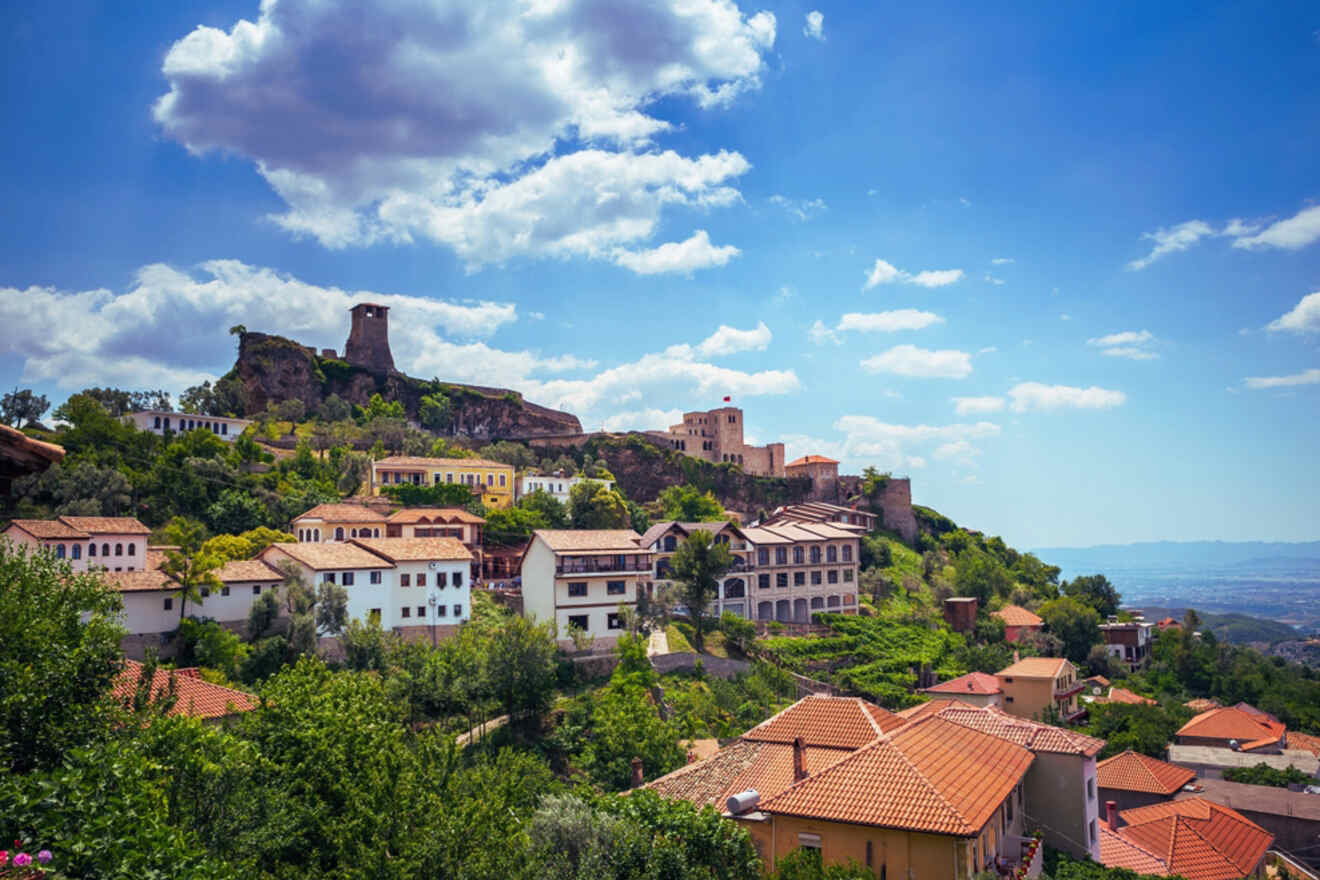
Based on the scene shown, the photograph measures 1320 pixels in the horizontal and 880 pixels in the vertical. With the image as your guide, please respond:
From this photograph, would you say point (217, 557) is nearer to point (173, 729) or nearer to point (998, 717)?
point (173, 729)

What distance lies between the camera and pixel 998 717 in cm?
2588

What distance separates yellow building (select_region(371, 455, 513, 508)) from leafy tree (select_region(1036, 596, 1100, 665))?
4556cm

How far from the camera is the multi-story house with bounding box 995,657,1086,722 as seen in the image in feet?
166

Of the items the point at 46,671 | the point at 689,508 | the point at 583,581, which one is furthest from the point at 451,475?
the point at 46,671

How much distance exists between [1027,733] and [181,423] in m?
63.8

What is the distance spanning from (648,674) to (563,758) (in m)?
7.13

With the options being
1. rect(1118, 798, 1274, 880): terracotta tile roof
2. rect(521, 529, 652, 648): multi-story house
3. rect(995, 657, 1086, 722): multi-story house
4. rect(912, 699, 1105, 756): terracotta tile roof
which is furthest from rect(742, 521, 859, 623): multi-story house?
rect(912, 699, 1105, 756): terracotta tile roof

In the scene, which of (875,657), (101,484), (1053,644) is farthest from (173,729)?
(1053,644)

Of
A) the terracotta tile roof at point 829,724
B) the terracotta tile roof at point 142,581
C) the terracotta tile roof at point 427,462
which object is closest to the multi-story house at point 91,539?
the terracotta tile roof at point 142,581

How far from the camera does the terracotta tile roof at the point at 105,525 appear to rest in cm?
4138

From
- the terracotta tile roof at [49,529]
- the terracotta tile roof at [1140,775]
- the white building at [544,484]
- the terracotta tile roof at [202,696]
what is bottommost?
the terracotta tile roof at [1140,775]

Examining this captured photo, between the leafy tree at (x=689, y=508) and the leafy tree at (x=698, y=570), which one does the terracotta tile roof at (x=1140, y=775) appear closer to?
the leafy tree at (x=698, y=570)

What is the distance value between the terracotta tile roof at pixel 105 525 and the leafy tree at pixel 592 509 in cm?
2742

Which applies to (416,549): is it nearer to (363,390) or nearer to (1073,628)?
(363,390)
